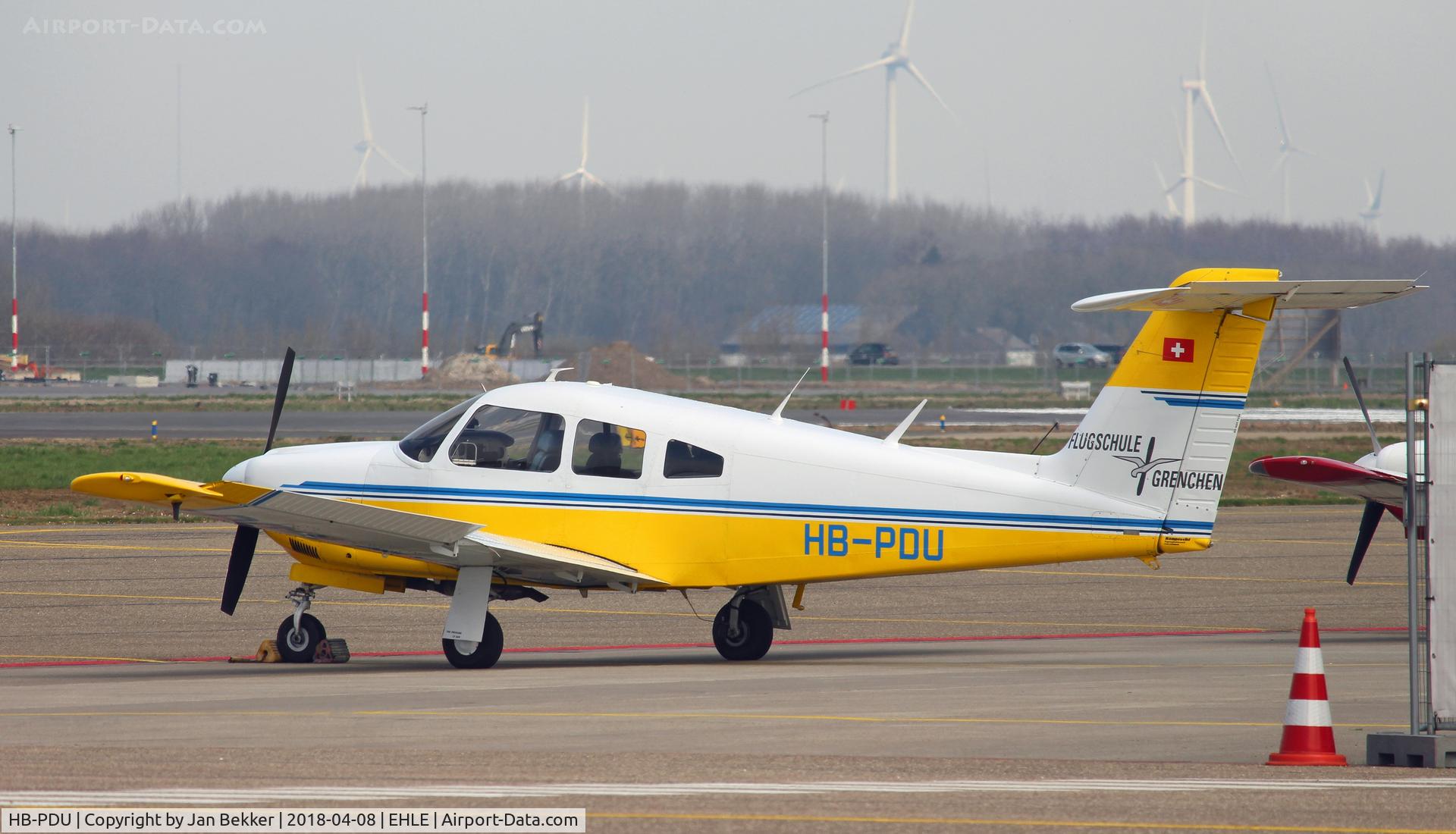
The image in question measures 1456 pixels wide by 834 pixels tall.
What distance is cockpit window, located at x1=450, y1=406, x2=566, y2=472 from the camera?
1293 cm

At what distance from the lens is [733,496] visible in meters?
12.6

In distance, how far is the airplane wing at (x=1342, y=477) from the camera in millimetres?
14986

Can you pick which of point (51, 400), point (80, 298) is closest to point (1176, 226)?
point (51, 400)

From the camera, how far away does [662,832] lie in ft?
21.4

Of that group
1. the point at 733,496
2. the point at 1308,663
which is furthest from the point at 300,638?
the point at 1308,663

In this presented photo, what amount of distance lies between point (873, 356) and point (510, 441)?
83.7 metres

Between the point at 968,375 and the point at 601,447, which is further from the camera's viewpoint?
the point at 968,375

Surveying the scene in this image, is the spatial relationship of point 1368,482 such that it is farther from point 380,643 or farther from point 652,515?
point 380,643

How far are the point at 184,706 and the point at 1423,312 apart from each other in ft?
286

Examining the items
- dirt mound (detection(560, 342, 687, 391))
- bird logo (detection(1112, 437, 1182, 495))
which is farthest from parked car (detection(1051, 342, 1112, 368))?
bird logo (detection(1112, 437, 1182, 495))

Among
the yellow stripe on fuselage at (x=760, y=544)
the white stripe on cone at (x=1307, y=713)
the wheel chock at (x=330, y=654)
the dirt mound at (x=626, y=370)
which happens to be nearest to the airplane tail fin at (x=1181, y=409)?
the yellow stripe on fuselage at (x=760, y=544)

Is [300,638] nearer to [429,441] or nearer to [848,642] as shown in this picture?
[429,441]

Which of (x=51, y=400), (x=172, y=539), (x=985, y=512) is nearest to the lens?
(x=985, y=512)

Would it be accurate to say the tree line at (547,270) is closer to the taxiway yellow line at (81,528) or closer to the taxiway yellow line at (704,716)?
the taxiway yellow line at (81,528)
